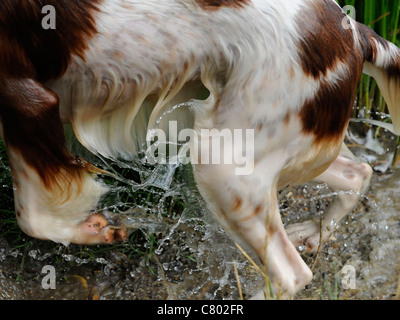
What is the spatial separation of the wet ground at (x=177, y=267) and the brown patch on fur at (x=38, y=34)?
0.83 m

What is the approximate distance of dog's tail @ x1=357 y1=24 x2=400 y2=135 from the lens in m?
2.28

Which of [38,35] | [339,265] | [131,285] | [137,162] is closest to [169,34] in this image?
[38,35]

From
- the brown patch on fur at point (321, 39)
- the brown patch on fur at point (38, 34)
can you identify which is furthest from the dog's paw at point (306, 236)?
the brown patch on fur at point (38, 34)

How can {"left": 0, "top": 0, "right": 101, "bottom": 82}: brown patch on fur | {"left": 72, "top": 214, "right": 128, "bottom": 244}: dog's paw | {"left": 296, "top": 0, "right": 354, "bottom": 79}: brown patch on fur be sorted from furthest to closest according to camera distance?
{"left": 72, "top": 214, "right": 128, "bottom": 244}: dog's paw → {"left": 296, "top": 0, "right": 354, "bottom": 79}: brown patch on fur → {"left": 0, "top": 0, "right": 101, "bottom": 82}: brown patch on fur

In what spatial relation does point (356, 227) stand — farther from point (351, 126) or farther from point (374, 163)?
point (351, 126)

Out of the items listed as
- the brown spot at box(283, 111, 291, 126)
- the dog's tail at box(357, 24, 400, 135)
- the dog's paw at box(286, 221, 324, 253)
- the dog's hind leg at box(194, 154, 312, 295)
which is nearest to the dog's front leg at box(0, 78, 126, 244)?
the dog's hind leg at box(194, 154, 312, 295)

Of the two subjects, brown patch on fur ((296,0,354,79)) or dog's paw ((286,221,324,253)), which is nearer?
brown patch on fur ((296,0,354,79))

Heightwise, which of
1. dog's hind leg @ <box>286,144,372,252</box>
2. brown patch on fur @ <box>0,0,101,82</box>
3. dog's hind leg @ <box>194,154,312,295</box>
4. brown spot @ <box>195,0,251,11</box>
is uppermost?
brown spot @ <box>195,0,251,11</box>

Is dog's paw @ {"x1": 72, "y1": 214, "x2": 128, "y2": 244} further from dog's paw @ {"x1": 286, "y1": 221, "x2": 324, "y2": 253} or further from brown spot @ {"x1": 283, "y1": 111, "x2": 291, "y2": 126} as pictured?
dog's paw @ {"x1": 286, "y1": 221, "x2": 324, "y2": 253}

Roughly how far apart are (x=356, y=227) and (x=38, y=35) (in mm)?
1927

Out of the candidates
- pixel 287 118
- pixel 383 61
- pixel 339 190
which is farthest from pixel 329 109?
pixel 339 190

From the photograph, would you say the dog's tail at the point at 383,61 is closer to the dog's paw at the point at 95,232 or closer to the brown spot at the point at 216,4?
the brown spot at the point at 216,4

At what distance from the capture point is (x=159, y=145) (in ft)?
7.77

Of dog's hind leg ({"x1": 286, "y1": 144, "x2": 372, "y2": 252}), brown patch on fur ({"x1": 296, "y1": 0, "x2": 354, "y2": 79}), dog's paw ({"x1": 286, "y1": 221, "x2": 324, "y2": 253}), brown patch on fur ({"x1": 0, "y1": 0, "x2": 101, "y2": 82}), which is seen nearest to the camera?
brown patch on fur ({"x1": 0, "y1": 0, "x2": 101, "y2": 82})
